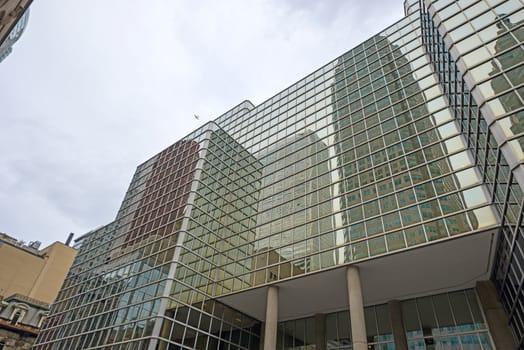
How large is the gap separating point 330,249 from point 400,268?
15.7ft

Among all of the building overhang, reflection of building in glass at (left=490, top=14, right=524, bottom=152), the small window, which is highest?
reflection of building in glass at (left=490, top=14, right=524, bottom=152)

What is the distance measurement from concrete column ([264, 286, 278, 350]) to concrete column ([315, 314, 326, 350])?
5258 millimetres

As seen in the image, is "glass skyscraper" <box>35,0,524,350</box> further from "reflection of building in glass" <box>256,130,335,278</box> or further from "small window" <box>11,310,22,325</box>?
"small window" <box>11,310,22,325</box>

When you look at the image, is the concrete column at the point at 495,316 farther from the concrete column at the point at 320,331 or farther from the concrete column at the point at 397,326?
the concrete column at the point at 320,331

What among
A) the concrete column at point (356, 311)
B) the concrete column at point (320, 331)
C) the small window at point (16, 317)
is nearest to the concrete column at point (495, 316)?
the concrete column at point (356, 311)

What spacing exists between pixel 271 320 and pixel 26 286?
55.4 meters

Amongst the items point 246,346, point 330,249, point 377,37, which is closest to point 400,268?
point 330,249

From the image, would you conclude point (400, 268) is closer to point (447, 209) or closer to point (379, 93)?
point (447, 209)

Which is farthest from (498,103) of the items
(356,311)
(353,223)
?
(356,311)

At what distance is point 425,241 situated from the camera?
2038 centimetres

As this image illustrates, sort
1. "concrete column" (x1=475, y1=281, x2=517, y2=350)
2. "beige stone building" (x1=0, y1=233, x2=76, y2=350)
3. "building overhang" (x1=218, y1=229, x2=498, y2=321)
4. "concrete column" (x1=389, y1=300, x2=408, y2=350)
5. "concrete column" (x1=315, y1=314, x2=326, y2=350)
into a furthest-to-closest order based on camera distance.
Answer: "beige stone building" (x1=0, y1=233, x2=76, y2=350)
"concrete column" (x1=315, y1=314, x2=326, y2=350)
"concrete column" (x1=389, y1=300, x2=408, y2=350)
"building overhang" (x1=218, y1=229, x2=498, y2=321)
"concrete column" (x1=475, y1=281, x2=517, y2=350)

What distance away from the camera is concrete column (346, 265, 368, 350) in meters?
19.4

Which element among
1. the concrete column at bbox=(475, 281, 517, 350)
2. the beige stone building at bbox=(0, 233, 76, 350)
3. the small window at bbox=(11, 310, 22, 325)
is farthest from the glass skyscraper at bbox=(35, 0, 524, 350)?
the small window at bbox=(11, 310, 22, 325)

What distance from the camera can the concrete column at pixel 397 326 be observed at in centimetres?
2362
